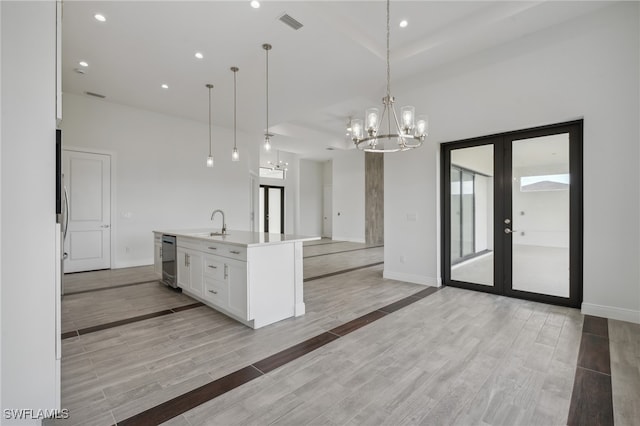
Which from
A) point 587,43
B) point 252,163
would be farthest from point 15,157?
point 252,163

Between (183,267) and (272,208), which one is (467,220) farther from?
(272,208)

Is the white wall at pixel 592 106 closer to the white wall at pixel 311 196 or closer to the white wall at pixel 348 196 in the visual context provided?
the white wall at pixel 348 196

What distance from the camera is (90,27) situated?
3387 mm

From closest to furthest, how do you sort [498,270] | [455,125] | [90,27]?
[90,27] → [498,270] → [455,125]

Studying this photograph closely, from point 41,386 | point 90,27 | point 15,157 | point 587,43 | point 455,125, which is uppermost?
point 90,27

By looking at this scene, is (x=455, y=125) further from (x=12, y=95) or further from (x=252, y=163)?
(x=252, y=163)

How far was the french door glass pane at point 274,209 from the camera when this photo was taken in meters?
11.5

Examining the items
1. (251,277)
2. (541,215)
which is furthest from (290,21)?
(541,215)

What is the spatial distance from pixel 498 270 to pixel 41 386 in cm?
461

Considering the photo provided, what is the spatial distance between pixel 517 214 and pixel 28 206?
4.75 metres

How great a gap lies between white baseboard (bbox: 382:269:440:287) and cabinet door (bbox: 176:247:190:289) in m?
3.15

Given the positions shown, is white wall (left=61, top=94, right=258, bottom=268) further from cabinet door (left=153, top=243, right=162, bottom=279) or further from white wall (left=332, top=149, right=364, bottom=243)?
white wall (left=332, top=149, right=364, bottom=243)

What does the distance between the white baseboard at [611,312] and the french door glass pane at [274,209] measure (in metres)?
9.63

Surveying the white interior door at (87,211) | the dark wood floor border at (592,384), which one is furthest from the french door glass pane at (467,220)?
the white interior door at (87,211)
